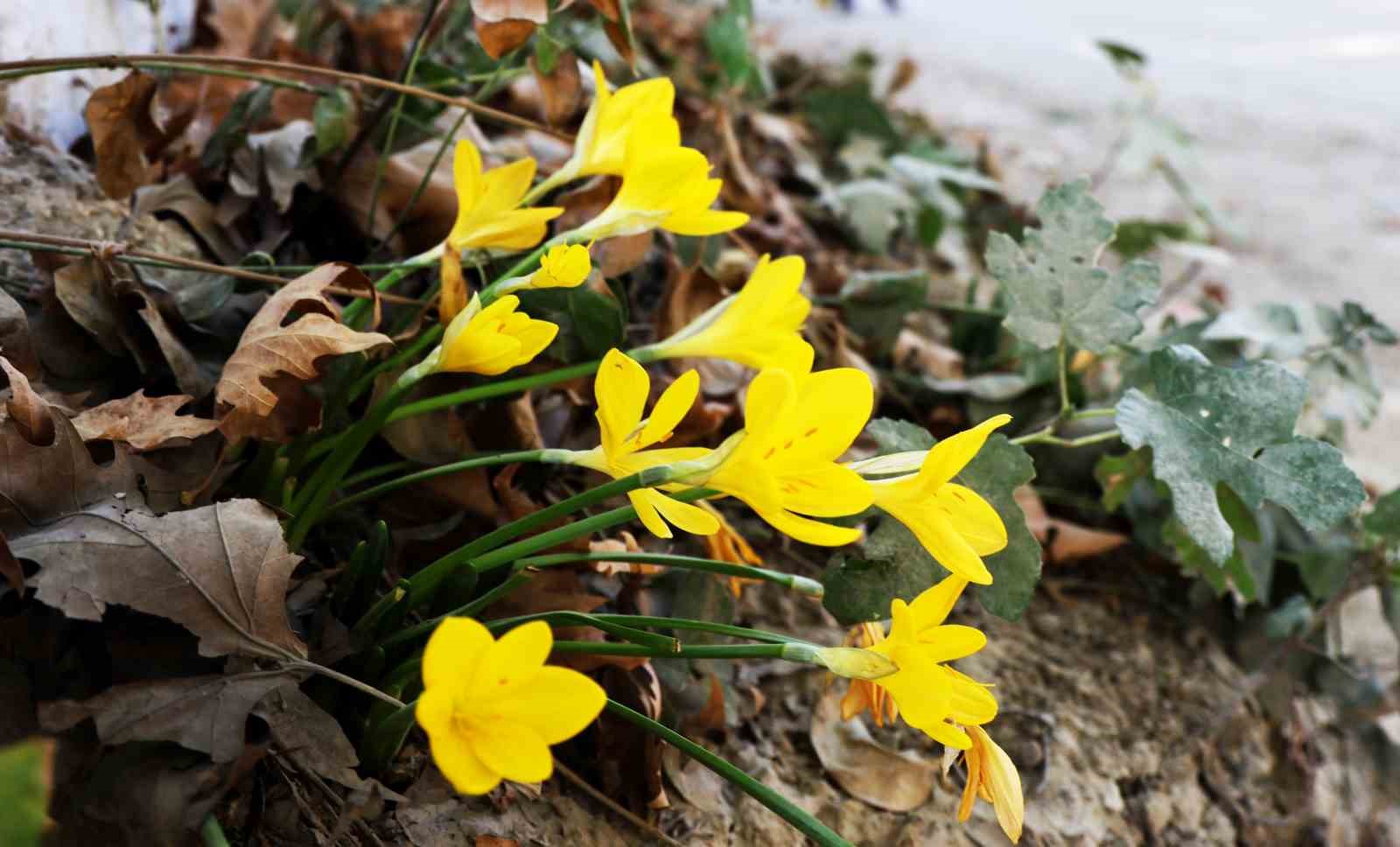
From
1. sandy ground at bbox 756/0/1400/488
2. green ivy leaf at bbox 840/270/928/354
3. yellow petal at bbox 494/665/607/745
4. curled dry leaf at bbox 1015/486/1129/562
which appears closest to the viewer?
yellow petal at bbox 494/665/607/745

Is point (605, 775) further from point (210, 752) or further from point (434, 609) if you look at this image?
point (210, 752)

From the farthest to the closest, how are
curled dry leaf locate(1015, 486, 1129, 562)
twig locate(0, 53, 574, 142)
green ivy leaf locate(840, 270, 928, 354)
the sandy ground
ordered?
the sandy ground < green ivy leaf locate(840, 270, 928, 354) < curled dry leaf locate(1015, 486, 1129, 562) < twig locate(0, 53, 574, 142)

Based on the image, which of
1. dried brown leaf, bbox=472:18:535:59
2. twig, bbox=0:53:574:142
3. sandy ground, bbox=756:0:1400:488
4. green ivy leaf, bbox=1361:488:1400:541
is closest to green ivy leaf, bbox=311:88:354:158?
twig, bbox=0:53:574:142

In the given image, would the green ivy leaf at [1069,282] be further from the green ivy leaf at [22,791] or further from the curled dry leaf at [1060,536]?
the green ivy leaf at [22,791]

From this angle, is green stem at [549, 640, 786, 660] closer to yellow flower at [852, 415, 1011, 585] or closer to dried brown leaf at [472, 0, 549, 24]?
yellow flower at [852, 415, 1011, 585]

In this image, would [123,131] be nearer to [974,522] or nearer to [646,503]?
A: [646,503]

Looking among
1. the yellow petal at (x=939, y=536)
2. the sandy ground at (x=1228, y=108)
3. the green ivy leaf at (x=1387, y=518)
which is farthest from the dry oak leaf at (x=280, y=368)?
the sandy ground at (x=1228, y=108)

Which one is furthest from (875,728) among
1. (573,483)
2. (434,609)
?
(434,609)
